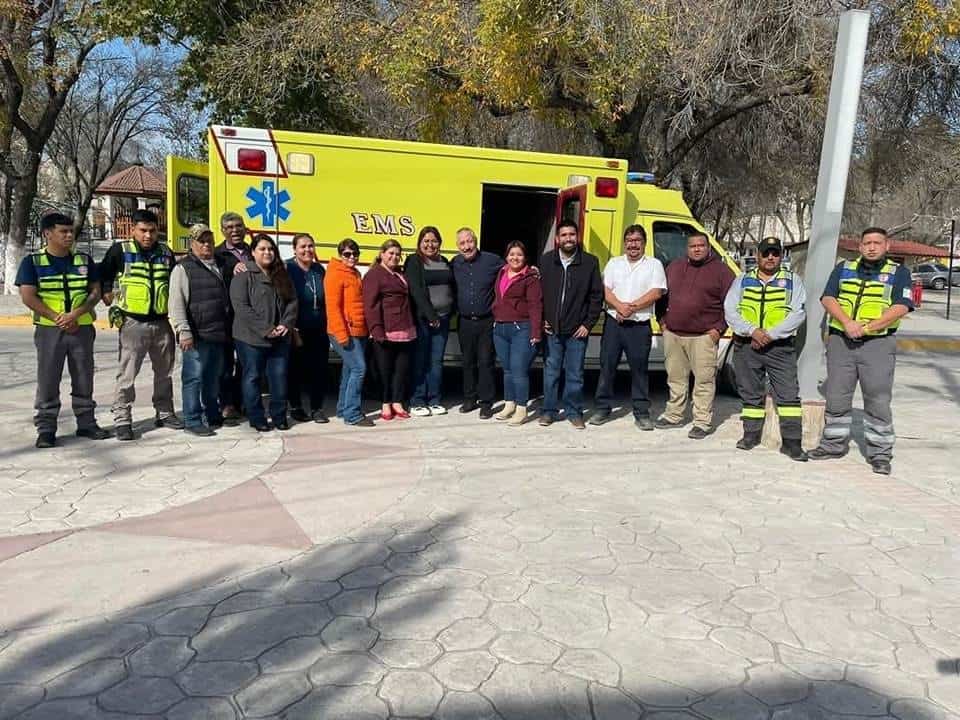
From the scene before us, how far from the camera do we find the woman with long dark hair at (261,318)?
19.8ft

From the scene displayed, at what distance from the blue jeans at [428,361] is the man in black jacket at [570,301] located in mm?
1001

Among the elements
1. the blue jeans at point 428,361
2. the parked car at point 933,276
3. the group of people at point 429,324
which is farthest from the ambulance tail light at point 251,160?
the parked car at point 933,276

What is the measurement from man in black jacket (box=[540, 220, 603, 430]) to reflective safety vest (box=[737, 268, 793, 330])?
4.21ft

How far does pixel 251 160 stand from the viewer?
6.93m

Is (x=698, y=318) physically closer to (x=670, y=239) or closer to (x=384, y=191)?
(x=670, y=239)

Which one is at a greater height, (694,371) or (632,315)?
(632,315)

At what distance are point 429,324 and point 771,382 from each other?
301 centimetres

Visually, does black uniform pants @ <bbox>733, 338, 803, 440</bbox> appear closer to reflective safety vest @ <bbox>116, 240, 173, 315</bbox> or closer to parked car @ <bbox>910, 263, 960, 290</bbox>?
reflective safety vest @ <bbox>116, 240, 173, 315</bbox>

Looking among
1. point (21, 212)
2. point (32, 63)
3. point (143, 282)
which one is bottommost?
point (143, 282)

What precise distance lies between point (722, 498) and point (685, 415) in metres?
2.60

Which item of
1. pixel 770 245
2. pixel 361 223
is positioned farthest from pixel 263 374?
pixel 770 245

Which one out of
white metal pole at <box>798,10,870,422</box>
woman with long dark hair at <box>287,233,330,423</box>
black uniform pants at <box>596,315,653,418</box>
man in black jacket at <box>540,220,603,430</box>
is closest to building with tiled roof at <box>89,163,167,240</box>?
woman with long dark hair at <box>287,233,330,423</box>

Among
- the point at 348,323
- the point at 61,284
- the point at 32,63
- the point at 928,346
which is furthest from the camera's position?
the point at 928,346

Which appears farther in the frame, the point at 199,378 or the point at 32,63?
the point at 32,63
